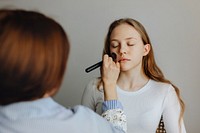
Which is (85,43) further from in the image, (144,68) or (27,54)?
(27,54)

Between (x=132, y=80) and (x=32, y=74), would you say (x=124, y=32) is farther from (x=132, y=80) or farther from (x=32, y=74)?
(x=32, y=74)

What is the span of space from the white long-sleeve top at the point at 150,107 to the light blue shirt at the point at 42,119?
0.50 metres

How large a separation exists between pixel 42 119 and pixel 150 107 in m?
0.60

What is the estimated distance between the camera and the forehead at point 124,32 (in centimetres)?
104

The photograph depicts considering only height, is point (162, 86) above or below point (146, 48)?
→ below

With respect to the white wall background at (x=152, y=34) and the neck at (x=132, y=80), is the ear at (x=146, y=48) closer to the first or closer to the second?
the neck at (x=132, y=80)

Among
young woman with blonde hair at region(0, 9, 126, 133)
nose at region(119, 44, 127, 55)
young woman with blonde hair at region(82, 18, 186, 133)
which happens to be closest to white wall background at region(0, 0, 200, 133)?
young woman with blonde hair at region(82, 18, 186, 133)

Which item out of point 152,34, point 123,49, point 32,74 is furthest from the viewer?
point 152,34

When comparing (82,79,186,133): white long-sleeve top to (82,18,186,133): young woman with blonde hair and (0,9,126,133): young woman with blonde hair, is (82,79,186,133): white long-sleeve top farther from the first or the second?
(0,9,126,133): young woman with blonde hair

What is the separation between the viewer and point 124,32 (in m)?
1.04

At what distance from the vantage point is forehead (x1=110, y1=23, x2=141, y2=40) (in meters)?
1.04

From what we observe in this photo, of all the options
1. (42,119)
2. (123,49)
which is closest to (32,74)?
(42,119)

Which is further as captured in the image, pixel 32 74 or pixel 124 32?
pixel 124 32

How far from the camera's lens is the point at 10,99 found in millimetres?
521
